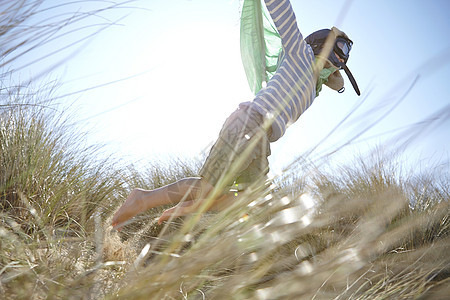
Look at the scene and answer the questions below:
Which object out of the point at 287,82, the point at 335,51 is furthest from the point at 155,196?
the point at 335,51

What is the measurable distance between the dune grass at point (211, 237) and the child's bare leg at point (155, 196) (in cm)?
12

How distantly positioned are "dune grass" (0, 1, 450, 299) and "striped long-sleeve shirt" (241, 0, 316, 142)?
0.42 m

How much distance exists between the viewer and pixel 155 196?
1.97m

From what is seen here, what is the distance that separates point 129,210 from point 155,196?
169 mm

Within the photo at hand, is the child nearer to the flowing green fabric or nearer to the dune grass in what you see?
the dune grass

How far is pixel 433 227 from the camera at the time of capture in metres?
2.15

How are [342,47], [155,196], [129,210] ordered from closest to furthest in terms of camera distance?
[129,210] → [155,196] → [342,47]

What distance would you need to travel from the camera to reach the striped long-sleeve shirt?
1.97 meters

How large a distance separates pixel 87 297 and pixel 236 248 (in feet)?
1.05

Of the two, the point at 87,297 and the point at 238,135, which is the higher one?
the point at 238,135

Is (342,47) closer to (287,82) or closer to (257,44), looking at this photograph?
(287,82)

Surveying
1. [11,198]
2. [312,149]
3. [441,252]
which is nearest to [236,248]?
[312,149]

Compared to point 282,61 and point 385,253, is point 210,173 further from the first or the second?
point 385,253

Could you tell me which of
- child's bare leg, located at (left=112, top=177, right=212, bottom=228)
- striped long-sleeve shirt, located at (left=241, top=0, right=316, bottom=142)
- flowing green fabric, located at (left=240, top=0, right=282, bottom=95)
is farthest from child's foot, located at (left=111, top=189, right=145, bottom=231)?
flowing green fabric, located at (left=240, top=0, right=282, bottom=95)
